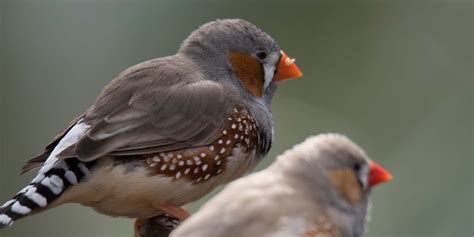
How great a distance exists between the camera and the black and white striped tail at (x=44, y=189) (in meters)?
5.02

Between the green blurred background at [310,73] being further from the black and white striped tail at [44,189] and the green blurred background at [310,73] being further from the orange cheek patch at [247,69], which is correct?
the black and white striped tail at [44,189]

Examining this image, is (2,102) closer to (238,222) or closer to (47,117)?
(47,117)

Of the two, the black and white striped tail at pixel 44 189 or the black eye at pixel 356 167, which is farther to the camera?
the black and white striped tail at pixel 44 189

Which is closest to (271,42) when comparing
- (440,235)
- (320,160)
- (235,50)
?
(235,50)

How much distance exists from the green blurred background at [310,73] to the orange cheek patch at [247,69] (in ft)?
8.02

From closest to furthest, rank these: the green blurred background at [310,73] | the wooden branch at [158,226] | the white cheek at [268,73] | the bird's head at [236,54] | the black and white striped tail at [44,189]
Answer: the black and white striped tail at [44,189]
the wooden branch at [158,226]
the bird's head at [236,54]
the white cheek at [268,73]
the green blurred background at [310,73]

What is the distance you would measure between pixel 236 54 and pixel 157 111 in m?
0.57

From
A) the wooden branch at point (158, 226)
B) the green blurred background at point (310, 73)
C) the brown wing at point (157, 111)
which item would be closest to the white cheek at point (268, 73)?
the brown wing at point (157, 111)

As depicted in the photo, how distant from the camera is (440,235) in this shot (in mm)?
7949

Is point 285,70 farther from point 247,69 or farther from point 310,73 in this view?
point 310,73

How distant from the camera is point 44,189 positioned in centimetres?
514

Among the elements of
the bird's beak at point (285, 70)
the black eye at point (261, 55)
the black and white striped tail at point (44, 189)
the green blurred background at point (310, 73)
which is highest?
the black eye at point (261, 55)

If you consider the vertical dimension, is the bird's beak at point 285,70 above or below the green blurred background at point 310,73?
above

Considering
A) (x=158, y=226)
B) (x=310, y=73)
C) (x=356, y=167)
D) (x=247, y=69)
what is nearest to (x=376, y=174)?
(x=356, y=167)
